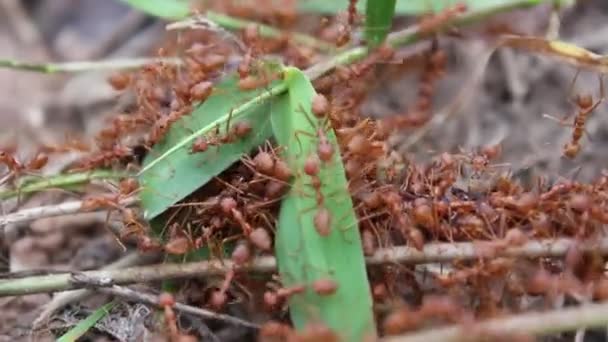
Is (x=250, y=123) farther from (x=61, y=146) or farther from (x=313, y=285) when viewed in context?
(x=61, y=146)

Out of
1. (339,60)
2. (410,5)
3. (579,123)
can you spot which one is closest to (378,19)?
(339,60)

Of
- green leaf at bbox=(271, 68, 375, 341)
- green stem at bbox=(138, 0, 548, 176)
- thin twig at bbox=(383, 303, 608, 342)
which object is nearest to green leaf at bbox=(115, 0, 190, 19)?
green stem at bbox=(138, 0, 548, 176)

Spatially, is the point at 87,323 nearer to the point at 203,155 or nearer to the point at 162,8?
the point at 203,155

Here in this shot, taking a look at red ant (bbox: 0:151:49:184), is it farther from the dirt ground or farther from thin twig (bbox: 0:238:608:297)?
thin twig (bbox: 0:238:608:297)

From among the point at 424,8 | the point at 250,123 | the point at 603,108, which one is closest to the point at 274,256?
the point at 250,123

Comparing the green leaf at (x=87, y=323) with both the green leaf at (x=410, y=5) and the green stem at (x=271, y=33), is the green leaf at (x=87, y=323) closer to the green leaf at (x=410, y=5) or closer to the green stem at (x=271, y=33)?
the green stem at (x=271, y=33)

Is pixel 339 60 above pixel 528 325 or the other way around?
above
